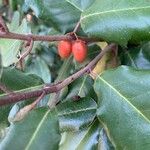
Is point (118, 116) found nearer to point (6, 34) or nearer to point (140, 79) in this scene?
point (140, 79)

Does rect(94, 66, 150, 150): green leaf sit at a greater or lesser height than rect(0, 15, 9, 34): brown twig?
lesser

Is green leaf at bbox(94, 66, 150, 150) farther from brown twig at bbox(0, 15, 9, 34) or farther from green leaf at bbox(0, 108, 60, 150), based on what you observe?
brown twig at bbox(0, 15, 9, 34)

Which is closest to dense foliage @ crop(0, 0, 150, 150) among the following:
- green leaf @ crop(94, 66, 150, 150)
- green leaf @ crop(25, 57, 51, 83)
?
green leaf @ crop(94, 66, 150, 150)

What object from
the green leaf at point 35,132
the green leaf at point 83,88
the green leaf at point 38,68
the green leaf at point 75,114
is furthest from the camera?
the green leaf at point 38,68

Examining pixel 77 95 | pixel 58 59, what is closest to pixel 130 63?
pixel 77 95

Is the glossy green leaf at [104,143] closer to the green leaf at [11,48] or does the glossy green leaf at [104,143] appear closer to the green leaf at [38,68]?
the green leaf at [11,48]

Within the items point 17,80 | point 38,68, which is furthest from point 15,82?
point 38,68

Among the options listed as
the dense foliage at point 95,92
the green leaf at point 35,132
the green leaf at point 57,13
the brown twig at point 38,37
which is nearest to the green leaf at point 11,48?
the dense foliage at point 95,92
